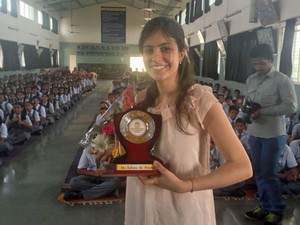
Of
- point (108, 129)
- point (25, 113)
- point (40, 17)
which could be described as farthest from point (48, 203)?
point (40, 17)

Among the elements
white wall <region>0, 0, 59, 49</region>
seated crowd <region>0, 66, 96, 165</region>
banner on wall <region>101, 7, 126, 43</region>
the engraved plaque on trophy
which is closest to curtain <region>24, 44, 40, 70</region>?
white wall <region>0, 0, 59, 49</region>

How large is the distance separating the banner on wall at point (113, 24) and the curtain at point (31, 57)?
19.9ft

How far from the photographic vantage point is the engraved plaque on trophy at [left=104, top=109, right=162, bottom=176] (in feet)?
2.95

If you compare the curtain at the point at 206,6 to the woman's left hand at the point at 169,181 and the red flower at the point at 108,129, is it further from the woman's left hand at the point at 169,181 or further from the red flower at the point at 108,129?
the woman's left hand at the point at 169,181

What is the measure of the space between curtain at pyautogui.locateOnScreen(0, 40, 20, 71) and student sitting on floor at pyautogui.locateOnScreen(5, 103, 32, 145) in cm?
561

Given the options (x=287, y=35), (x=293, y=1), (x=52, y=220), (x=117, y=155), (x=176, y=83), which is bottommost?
(x=52, y=220)

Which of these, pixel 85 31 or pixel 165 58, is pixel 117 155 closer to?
pixel 165 58

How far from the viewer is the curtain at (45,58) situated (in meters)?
16.6

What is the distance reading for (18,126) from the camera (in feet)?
19.3

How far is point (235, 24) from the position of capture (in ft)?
26.9

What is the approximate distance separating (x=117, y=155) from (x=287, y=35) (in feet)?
16.5

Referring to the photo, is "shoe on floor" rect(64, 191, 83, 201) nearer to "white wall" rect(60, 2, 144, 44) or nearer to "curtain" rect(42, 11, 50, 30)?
"curtain" rect(42, 11, 50, 30)

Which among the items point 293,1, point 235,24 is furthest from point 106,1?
point 293,1

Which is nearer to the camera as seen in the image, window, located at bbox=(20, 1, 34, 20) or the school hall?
the school hall
